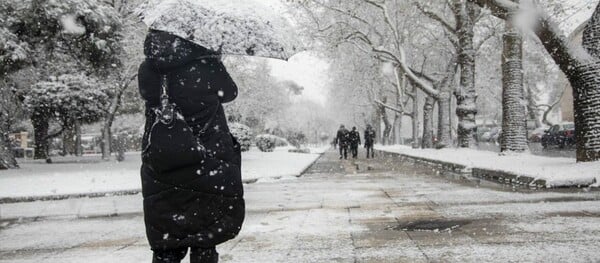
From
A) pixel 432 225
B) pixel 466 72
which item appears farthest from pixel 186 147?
pixel 466 72

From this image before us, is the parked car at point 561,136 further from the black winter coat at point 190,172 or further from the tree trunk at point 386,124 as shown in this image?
the black winter coat at point 190,172

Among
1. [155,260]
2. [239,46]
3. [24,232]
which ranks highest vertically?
[239,46]

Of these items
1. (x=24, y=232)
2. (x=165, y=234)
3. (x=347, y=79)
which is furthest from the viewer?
(x=347, y=79)

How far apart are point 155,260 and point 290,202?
6336 mm

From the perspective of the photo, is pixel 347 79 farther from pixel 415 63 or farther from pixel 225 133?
pixel 225 133

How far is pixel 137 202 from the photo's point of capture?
1068cm

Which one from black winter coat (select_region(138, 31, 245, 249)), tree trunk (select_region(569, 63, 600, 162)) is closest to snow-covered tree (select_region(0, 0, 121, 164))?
tree trunk (select_region(569, 63, 600, 162))

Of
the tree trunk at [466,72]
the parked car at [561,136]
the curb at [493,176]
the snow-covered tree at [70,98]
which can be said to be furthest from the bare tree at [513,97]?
the parked car at [561,136]

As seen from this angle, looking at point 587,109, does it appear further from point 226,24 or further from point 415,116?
point 415,116

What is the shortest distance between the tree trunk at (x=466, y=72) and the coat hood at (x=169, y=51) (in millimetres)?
22316

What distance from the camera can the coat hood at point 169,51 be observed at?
3168 mm

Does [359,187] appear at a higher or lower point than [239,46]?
lower

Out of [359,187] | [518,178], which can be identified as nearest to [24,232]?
[359,187]

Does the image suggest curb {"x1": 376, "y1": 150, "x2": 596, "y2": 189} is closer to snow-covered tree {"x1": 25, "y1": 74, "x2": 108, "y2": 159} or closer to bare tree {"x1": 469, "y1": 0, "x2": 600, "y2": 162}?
bare tree {"x1": 469, "y1": 0, "x2": 600, "y2": 162}
